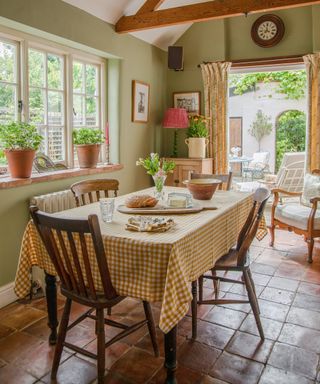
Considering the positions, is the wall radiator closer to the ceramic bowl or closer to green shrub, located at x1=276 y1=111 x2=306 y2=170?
the ceramic bowl

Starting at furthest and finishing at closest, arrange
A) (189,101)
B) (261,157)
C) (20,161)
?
(261,157)
(189,101)
(20,161)

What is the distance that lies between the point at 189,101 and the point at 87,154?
201 centimetres

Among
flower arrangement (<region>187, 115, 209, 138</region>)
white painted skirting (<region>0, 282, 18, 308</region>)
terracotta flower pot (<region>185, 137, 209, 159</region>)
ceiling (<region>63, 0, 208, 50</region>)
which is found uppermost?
ceiling (<region>63, 0, 208, 50</region>)

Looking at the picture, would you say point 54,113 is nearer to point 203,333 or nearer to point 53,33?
point 53,33

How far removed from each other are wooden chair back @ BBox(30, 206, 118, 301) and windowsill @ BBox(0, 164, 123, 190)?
113 centimetres

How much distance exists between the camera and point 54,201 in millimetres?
3254

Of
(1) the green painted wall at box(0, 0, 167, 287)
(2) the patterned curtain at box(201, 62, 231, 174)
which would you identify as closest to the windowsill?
(1) the green painted wall at box(0, 0, 167, 287)

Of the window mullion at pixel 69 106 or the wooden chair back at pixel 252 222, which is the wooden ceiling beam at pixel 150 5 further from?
the wooden chair back at pixel 252 222

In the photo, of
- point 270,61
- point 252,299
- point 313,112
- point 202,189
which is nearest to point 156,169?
point 202,189

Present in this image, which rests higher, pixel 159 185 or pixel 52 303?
pixel 159 185

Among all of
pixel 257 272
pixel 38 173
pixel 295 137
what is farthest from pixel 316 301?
pixel 295 137

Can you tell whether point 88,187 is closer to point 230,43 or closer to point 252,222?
point 252,222

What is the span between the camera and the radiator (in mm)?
3133

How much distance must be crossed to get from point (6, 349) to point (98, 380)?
0.76 meters
